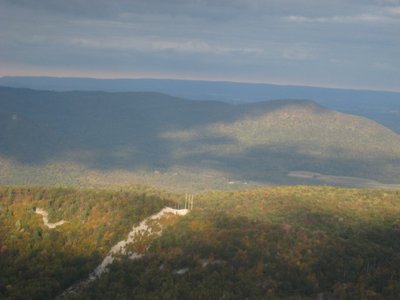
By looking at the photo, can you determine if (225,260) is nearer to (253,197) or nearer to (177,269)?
(177,269)

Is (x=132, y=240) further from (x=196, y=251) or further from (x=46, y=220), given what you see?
(x=46, y=220)

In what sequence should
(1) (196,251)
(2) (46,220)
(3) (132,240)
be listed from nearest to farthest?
1. (1) (196,251)
2. (3) (132,240)
3. (2) (46,220)

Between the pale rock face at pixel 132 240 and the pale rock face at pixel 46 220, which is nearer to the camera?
the pale rock face at pixel 132 240

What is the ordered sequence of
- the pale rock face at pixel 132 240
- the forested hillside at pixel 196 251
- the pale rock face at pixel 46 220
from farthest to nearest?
the pale rock face at pixel 46 220, the pale rock face at pixel 132 240, the forested hillside at pixel 196 251

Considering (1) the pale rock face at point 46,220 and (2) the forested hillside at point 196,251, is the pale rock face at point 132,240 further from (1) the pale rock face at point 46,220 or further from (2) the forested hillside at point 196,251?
(1) the pale rock face at point 46,220

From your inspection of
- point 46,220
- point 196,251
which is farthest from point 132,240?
point 46,220

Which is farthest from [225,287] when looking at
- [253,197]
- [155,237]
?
[253,197]

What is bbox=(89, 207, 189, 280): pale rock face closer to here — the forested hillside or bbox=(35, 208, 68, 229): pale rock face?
the forested hillside

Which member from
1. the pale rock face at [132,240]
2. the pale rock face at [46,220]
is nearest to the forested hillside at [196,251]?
the pale rock face at [46,220]

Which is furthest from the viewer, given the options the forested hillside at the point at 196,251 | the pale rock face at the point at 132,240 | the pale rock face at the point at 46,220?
the pale rock face at the point at 46,220
